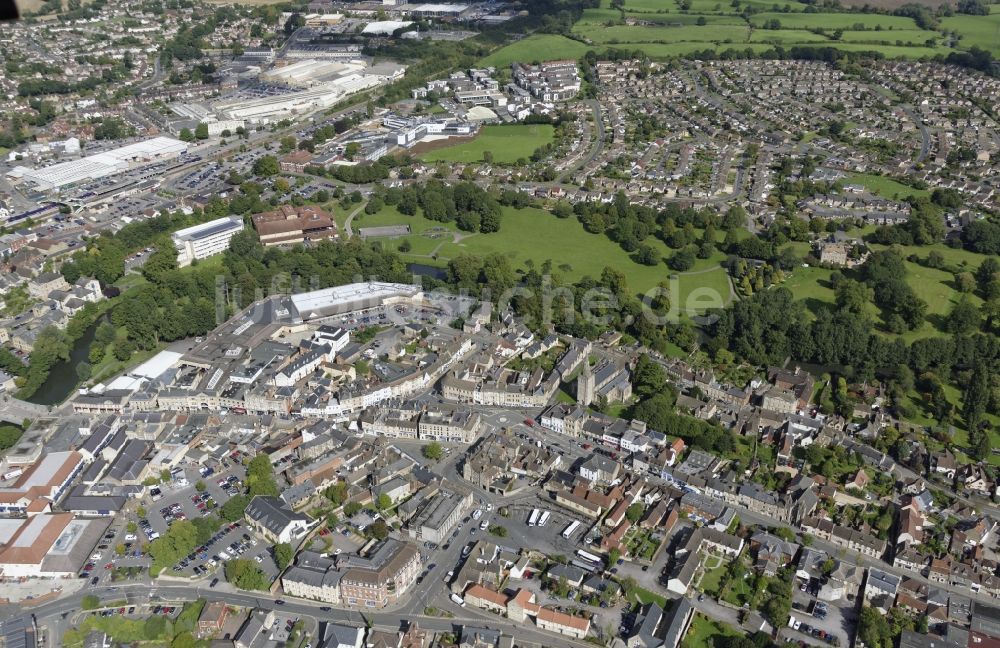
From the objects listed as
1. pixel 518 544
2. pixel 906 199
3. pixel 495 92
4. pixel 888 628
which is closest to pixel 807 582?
pixel 888 628

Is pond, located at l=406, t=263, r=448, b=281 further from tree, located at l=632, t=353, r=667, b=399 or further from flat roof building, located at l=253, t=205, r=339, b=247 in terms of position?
tree, located at l=632, t=353, r=667, b=399

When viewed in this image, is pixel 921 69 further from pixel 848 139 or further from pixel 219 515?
pixel 219 515

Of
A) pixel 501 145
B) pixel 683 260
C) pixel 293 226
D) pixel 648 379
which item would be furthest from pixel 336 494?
pixel 501 145

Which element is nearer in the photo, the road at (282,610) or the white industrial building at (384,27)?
the road at (282,610)

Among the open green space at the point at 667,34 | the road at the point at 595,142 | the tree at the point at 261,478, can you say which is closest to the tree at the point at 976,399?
the tree at the point at 261,478

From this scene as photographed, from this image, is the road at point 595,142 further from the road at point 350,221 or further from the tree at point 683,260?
the road at point 350,221
